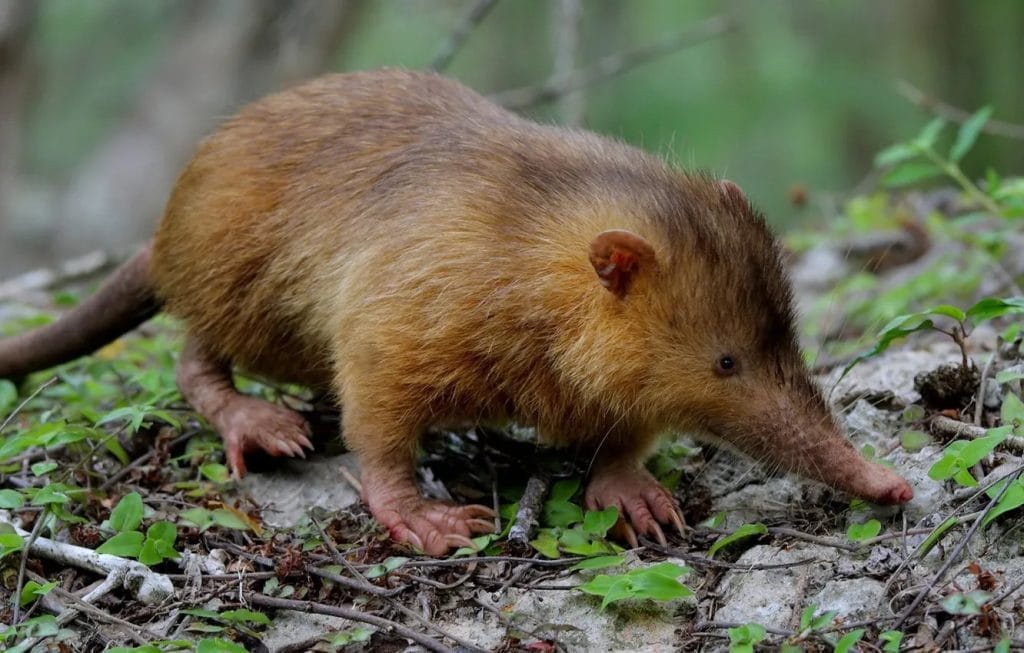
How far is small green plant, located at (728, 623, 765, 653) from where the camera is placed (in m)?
2.81

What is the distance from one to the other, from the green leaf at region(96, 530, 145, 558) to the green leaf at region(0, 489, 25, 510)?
0.30 meters

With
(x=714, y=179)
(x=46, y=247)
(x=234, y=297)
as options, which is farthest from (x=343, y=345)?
(x=46, y=247)

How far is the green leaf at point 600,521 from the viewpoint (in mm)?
3553

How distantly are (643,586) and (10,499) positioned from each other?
196 centimetres

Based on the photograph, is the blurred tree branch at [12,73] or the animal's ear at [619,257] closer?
the animal's ear at [619,257]

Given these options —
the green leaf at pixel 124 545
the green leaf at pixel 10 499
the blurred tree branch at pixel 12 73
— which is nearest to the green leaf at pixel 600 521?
the green leaf at pixel 124 545

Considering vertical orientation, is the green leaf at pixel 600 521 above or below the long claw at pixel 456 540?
above

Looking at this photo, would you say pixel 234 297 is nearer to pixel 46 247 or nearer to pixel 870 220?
pixel 870 220

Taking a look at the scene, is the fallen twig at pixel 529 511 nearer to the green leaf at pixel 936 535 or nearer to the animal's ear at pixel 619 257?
the animal's ear at pixel 619 257

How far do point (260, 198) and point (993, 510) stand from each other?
2.81 meters

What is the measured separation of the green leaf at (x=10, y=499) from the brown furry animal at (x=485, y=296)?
803mm

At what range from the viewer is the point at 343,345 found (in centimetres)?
395

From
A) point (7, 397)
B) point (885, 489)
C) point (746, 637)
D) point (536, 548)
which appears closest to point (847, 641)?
point (746, 637)

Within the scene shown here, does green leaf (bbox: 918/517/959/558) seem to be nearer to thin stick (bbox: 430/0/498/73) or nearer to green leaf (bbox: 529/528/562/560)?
green leaf (bbox: 529/528/562/560)
